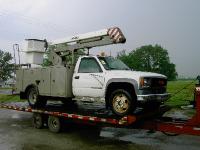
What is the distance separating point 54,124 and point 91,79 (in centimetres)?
250

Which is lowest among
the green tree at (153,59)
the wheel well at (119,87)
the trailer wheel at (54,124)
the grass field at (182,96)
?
the trailer wheel at (54,124)

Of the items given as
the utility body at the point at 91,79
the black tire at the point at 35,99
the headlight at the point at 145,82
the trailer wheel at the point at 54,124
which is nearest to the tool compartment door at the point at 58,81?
the utility body at the point at 91,79

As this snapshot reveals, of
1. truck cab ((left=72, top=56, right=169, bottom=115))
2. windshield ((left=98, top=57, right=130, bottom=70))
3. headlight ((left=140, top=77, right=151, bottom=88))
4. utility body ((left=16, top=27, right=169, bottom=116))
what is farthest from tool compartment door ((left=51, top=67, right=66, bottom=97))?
headlight ((left=140, top=77, right=151, bottom=88))

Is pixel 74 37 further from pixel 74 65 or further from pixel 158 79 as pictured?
pixel 158 79

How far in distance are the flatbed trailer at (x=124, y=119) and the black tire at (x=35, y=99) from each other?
10.6 inches

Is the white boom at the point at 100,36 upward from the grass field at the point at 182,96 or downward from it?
upward

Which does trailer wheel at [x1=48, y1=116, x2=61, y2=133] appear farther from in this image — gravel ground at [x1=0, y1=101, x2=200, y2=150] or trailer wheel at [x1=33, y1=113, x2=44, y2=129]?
trailer wheel at [x1=33, y1=113, x2=44, y2=129]

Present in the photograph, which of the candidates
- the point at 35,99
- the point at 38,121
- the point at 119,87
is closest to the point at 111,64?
the point at 119,87

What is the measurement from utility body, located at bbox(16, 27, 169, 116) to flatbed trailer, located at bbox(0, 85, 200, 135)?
289 mm

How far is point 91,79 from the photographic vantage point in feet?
31.1

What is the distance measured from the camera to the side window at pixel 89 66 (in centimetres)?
955

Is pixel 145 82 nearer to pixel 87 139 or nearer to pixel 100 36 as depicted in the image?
pixel 100 36

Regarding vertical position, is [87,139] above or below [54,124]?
below

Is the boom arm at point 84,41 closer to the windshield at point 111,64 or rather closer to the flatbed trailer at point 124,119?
the windshield at point 111,64
